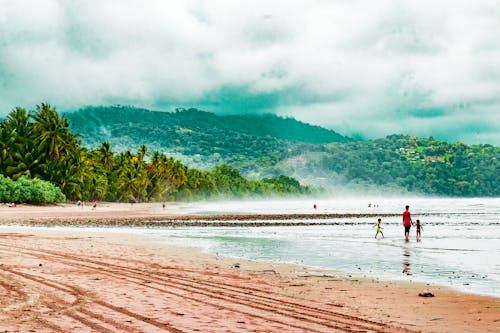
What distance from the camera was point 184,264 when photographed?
22.6m

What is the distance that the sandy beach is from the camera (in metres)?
11.1

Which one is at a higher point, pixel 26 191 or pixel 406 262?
pixel 26 191

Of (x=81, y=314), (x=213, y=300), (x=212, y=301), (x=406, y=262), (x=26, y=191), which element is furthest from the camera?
(x=26, y=191)

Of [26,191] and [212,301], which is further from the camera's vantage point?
[26,191]

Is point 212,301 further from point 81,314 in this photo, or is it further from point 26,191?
point 26,191

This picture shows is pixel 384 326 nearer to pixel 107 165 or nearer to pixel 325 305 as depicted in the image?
pixel 325 305

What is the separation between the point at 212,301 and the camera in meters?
13.8

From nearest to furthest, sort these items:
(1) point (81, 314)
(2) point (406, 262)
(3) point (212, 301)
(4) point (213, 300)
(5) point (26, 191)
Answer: (1) point (81, 314), (3) point (212, 301), (4) point (213, 300), (2) point (406, 262), (5) point (26, 191)

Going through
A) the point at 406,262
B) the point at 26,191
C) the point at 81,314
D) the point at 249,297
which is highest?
the point at 26,191

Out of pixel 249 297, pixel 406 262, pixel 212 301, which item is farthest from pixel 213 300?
pixel 406 262

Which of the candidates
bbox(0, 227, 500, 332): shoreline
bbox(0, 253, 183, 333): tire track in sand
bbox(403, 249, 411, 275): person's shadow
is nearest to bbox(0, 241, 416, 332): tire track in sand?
bbox(0, 227, 500, 332): shoreline

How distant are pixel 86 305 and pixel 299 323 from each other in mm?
5076

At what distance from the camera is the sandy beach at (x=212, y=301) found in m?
11.1

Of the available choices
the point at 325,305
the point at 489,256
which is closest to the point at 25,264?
the point at 325,305
